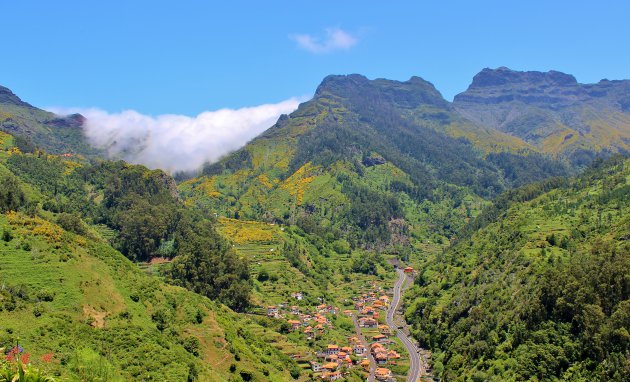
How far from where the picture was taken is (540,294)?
80.7 metres

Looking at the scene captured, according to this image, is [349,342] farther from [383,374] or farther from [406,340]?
[383,374]

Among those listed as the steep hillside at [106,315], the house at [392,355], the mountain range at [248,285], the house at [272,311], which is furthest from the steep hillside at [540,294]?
the steep hillside at [106,315]

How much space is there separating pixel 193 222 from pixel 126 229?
19619 millimetres

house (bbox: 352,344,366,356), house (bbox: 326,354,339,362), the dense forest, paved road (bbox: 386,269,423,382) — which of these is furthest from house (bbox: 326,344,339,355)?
the dense forest

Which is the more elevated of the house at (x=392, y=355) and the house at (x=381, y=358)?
the house at (x=392, y=355)

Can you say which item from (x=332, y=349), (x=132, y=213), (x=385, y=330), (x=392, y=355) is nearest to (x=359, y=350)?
(x=392, y=355)

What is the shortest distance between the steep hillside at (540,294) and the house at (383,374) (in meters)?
8.35

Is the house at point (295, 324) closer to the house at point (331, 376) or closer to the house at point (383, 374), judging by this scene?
the house at point (383, 374)

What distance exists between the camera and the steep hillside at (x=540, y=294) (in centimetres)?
6975

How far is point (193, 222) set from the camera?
142 metres

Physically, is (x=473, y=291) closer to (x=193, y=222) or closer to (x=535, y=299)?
(x=535, y=299)

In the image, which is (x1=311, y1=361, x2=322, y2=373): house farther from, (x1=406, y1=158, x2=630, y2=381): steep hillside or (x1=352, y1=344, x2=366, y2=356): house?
(x1=406, y1=158, x2=630, y2=381): steep hillside

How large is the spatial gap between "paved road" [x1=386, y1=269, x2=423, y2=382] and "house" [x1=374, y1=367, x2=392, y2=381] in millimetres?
3463

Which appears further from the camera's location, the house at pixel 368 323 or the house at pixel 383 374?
the house at pixel 368 323
